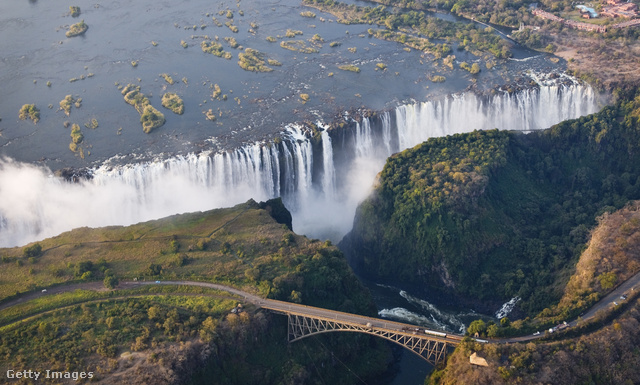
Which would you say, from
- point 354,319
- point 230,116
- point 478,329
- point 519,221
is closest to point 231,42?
point 230,116

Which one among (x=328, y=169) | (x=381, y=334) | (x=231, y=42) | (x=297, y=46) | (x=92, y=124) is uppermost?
(x=231, y=42)

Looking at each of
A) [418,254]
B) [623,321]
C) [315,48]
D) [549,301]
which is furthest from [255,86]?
[623,321]

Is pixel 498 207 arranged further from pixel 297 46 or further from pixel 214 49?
pixel 214 49

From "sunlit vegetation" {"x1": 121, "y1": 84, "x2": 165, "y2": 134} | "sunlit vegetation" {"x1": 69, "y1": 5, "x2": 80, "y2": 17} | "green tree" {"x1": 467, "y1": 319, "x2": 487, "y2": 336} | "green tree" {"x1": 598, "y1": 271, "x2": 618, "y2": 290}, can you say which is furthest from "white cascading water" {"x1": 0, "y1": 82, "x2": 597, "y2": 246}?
"sunlit vegetation" {"x1": 69, "y1": 5, "x2": 80, "y2": 17}

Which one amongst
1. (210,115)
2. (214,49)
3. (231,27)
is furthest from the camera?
(231,27)

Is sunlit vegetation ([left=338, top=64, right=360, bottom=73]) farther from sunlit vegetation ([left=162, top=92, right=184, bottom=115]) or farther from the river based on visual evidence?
sunlit vegetation ([left=162, top=92, right=184, bottom=115])

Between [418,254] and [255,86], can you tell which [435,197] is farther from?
[255,86]
